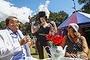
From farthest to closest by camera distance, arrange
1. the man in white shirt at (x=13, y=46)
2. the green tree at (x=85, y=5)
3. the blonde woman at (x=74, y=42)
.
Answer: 1. the green tree at (x=85, y=5)
2. the blonde woman at (x=74, y=42)
3. the man in white shirt at (x=13, y=46)

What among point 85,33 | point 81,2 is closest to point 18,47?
point 85,33

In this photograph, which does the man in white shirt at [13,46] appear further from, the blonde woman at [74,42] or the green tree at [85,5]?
the green tree at [85,5]

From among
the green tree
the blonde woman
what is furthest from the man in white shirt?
the green tree

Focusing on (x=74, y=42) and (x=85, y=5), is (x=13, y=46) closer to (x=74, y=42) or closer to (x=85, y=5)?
(x=74, y=42)

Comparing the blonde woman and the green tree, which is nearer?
the blonde woman

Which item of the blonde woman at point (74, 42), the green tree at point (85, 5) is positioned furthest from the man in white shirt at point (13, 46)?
the green tree at point (85, 5)

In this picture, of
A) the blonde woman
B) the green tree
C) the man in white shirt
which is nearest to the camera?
the man in white shirt

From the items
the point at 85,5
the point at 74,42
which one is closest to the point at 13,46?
the point at 74,42

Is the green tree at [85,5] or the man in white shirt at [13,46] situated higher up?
the green tree at [85,5]

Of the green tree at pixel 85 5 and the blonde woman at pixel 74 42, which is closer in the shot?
the blonde woman at pixel 74 42

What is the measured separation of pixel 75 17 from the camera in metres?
14.5

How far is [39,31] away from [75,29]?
7.55ft

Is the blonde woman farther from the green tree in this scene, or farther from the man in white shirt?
the green tree

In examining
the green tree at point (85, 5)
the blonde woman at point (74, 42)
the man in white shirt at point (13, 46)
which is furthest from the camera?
the green tree at point (85, 5)
